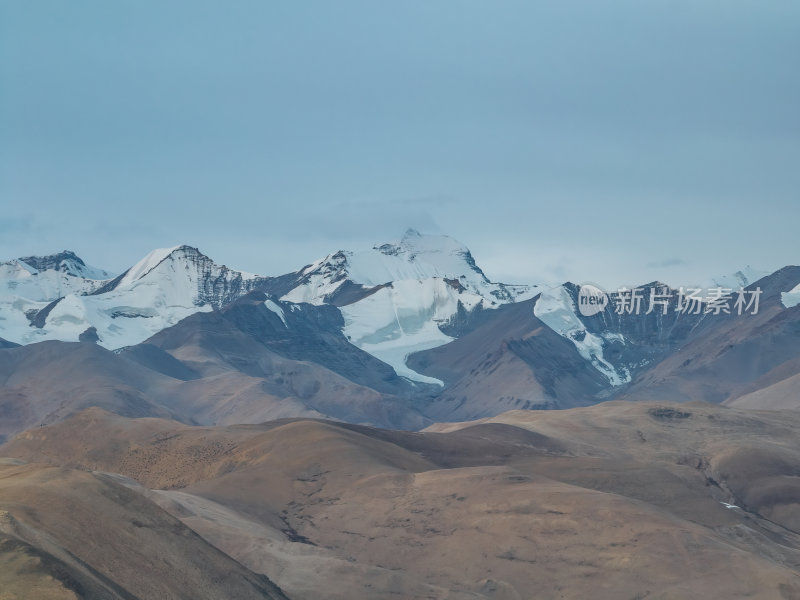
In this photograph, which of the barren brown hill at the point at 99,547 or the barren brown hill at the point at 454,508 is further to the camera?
the barren brown hill at the point at 454,508

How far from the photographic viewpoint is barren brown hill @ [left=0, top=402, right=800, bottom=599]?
95.3 meters

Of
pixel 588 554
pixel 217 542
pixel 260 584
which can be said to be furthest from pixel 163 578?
pixel 588 554

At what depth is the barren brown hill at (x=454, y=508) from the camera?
95312mm

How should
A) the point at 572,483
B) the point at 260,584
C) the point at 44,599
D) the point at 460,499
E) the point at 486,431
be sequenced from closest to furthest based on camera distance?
the point at 44,599 < the point at 260,584 < the point at 460,499 < the point at 572,483 < the point at 486,431

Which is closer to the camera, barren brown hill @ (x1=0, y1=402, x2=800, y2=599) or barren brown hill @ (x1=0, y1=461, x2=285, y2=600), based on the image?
barren brown hill @ (x1=0, y1=461, x2=285, y2=600)

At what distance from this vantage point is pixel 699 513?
125625mm

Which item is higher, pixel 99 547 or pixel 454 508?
pixel 99 547

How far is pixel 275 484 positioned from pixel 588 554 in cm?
3725

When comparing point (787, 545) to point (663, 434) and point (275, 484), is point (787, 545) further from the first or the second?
point (663, 434)

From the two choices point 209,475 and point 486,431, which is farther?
point 486,431

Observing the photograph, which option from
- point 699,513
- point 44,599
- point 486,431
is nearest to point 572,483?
point 699,513

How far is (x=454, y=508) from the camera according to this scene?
11575 cm

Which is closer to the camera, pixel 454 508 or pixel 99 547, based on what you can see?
pixel 99 547

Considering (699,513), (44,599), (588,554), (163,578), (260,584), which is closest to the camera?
(44,599)
